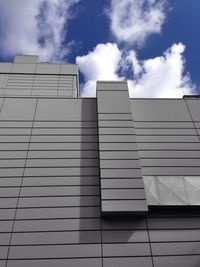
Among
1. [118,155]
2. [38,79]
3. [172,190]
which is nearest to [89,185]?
[118,155]

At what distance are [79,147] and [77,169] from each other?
35.1 inches

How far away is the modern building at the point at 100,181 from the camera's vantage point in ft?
17.9

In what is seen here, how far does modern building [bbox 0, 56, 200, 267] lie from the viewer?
546cm

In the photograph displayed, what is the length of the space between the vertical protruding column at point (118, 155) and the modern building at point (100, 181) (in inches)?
1.2

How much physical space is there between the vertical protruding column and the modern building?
0.10ft

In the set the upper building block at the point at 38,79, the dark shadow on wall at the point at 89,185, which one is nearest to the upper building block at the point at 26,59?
the upper building block at the point at 38,79

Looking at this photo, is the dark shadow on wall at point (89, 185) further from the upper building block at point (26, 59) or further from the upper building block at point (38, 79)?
the upper building block at point (26, 59)

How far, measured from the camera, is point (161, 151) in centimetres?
761

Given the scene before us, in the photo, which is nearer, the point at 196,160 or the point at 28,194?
the point at 28,194

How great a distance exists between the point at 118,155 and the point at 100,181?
1.11 metres

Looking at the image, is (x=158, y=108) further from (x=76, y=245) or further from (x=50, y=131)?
(x=76, y=245)

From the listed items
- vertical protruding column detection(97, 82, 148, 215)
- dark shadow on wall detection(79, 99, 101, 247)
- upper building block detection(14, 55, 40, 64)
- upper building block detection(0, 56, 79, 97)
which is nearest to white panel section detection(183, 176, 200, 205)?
vertical protruding column detection(97, 82, 148, 215)

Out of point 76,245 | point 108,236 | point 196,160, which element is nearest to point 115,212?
point 108,236

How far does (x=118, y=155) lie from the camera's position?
7.00 metres
